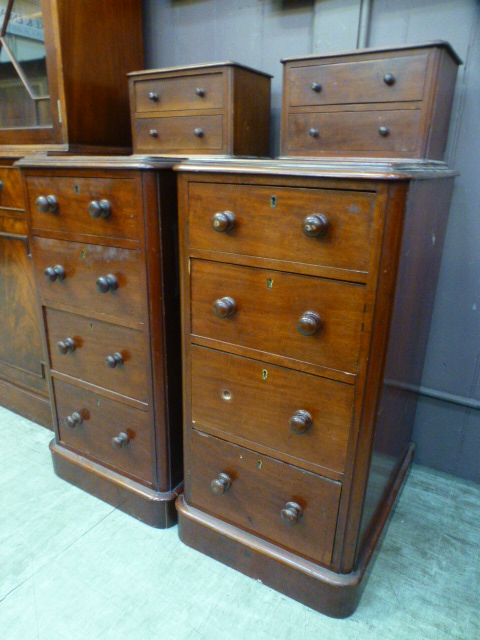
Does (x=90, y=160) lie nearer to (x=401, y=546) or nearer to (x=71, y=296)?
(x=71, y=296)

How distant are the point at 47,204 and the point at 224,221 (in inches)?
22.8

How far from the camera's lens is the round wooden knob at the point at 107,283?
1229 mm

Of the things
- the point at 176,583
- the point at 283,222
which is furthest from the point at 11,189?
the point at 176,583

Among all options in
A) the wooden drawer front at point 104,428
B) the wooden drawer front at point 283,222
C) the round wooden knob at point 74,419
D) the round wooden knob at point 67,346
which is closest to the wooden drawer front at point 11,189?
the round wooden knob at point 67,346

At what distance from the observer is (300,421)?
1.02 meters

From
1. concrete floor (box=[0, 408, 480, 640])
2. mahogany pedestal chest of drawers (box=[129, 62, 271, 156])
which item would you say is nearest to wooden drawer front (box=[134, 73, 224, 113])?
mahogany pedestal chest of drawers (box=[129, 62, 271, 156])

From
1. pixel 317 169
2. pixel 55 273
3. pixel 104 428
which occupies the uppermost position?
pixel 317 169

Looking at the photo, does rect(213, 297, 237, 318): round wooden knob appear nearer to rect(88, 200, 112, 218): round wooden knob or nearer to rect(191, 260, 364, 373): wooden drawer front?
rect(191, 260, 364, 373): wooden drawer front

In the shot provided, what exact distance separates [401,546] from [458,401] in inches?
20.5

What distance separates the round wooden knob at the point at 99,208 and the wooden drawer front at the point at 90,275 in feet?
0.31

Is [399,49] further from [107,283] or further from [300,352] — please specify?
[107,283]

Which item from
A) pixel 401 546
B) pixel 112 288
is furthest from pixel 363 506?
pixel 112 288

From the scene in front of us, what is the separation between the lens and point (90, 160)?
117 cm

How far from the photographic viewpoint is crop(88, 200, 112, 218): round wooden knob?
116 cm
